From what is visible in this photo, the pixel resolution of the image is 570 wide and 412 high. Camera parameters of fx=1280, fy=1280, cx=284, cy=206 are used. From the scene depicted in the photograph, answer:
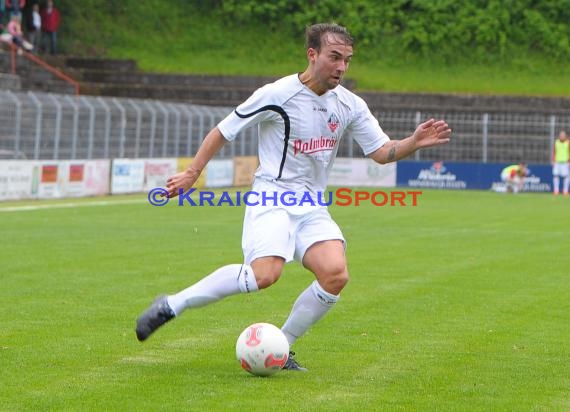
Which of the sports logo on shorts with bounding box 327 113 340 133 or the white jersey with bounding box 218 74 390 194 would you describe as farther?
the sports logo on shorts with bounding box 327 113 340 133

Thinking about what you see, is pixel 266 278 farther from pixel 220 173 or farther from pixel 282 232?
pixel 220 173

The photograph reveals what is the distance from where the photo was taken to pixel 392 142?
8.64 metres

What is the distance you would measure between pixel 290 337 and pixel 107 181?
26.0 m

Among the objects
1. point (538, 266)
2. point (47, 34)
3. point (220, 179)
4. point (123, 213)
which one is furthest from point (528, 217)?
point (47, 34)

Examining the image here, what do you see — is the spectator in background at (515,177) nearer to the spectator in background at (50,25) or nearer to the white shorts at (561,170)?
the white shorts at (561,170)

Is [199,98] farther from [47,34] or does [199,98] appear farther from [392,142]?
[392,142]

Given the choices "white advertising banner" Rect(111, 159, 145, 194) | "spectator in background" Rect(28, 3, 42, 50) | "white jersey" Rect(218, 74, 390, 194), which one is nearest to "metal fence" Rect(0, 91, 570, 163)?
"white advertising banner" Rect(111, 159, 145, 194)

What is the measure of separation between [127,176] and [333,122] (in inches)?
1054

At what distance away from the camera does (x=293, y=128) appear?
820 centimetres

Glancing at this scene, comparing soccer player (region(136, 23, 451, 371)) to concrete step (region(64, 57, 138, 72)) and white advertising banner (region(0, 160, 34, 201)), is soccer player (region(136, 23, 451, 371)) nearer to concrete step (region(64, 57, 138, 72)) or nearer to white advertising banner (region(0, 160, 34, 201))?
white advertising banner (region(0, 160, 34, 201))

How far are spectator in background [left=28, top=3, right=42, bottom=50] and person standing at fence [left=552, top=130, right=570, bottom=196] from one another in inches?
820

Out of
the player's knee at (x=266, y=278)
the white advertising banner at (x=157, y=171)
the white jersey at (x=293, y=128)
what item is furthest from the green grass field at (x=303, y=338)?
the white advertising banner at (x=157, y=171)

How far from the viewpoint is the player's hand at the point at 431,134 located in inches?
328

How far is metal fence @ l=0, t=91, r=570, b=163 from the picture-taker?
31.2 m
